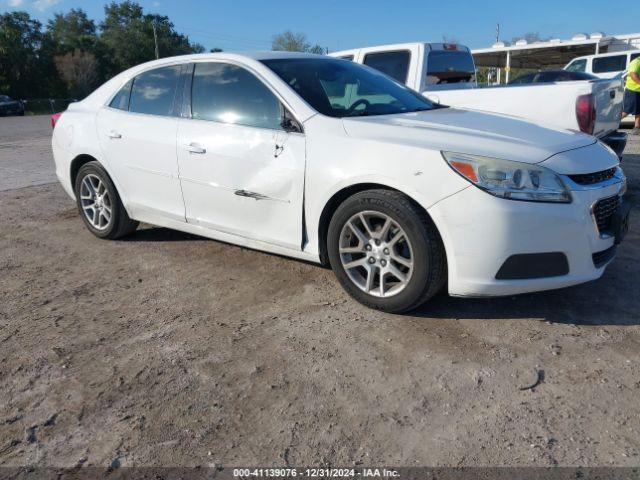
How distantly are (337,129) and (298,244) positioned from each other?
0.79 meters

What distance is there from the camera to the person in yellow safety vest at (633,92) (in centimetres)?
1223

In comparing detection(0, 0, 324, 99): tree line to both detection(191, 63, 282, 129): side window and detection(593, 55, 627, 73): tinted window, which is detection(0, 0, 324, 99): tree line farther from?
detection(191, 63, 282, 129): side window

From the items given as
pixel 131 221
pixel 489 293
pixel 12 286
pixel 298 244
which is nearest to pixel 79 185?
pixel 131 221

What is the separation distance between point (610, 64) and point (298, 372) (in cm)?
1823

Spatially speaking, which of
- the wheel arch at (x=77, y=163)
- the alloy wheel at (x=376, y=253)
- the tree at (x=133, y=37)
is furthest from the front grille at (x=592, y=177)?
the tree at (x=133, y=37)

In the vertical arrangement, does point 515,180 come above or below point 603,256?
above

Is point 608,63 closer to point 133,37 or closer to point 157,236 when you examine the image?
point 157,236

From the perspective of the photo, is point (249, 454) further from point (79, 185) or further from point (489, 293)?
point (79, 185)

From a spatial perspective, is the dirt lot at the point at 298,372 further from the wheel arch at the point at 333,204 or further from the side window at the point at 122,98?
the side window at the point at 122,98

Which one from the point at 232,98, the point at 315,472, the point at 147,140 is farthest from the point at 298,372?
the point at 147,140

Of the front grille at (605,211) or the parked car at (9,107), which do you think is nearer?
the front grille at (605,211)

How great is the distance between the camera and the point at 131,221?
4.96 metres

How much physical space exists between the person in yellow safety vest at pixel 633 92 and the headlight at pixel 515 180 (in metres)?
10.9

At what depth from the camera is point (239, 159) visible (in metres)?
3.74
